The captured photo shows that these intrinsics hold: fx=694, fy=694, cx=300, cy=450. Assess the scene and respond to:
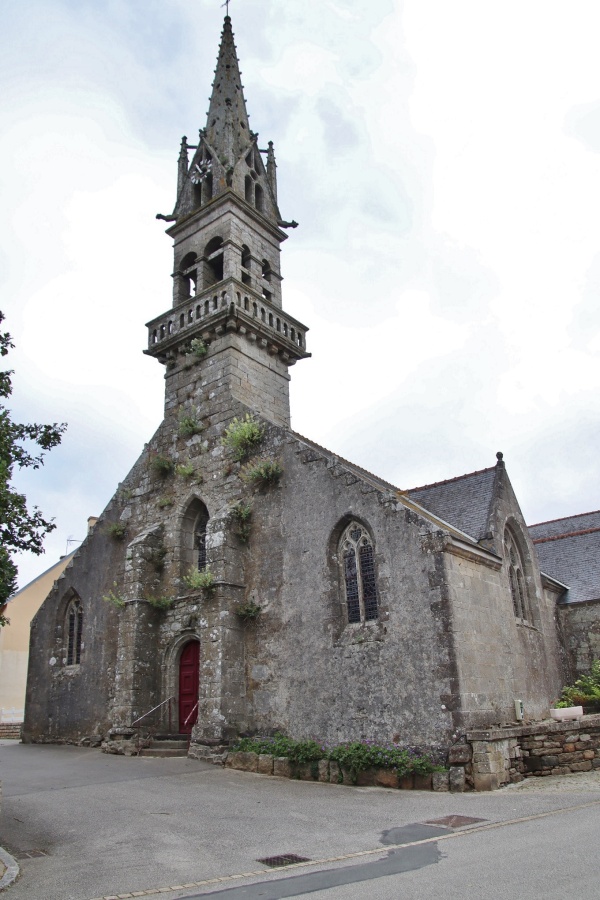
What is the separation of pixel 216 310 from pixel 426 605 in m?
10.4

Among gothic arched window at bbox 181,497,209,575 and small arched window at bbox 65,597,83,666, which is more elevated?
gothic arched window at bbox 181,497,209,575

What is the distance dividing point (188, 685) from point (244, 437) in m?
6.21

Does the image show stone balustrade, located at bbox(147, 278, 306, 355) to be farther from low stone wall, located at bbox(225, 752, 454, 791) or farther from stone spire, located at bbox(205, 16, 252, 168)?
low stone wall, located at bbox(225, 752, 454, 791)

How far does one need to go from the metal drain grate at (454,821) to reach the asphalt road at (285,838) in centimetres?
7

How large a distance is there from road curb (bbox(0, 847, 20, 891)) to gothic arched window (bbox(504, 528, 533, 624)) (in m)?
12.0

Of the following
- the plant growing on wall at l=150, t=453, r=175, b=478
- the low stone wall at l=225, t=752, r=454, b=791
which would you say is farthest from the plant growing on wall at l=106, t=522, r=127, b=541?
the low stone wall at l=225, t=752, r=454, b=791

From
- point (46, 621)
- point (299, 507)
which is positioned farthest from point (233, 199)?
point (46, 621)

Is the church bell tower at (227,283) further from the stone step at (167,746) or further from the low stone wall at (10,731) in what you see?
the low stone wall at (10,731)

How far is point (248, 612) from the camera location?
15.8 meters

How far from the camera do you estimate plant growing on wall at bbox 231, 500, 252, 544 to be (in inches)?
656

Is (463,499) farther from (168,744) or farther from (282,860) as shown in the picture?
(282,860)

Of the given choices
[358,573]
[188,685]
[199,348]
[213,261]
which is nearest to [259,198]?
[213,261]

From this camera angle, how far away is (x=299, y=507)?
15.8m

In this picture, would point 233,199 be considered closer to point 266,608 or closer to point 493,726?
point 266,608
